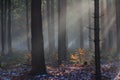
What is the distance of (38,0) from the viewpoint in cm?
1330

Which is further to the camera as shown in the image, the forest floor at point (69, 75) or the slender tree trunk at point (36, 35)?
the slender tree trunk at point (36, 35)

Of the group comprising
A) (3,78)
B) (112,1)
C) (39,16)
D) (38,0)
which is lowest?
(3,78)

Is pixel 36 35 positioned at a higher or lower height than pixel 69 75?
higher

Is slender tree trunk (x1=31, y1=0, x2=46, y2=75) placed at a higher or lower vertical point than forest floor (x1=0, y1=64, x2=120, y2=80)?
higher

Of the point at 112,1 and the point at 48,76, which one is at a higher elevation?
the point at 112,1

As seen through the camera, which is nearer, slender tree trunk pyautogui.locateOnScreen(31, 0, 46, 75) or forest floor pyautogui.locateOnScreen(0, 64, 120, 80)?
forest floor pyautogui.locateOnScreen(0, 64, 120, 80)

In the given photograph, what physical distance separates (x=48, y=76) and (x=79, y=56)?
4.67 m

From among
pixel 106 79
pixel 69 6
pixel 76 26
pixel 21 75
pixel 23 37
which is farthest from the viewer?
pixel 23 37

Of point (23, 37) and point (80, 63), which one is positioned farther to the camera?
point (23, 37)

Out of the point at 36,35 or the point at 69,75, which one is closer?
the point at 69,75

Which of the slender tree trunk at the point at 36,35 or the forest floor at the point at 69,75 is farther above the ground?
the slender tree trunk at the point at 36,35

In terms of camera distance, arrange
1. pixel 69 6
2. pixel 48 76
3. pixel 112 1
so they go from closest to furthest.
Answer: pixel 48 76, pixel 112 1, pixel 69 6

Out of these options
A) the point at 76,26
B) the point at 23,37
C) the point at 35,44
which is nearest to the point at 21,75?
the point at 35,44

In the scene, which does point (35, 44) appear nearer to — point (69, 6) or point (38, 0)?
point (38, 0)
